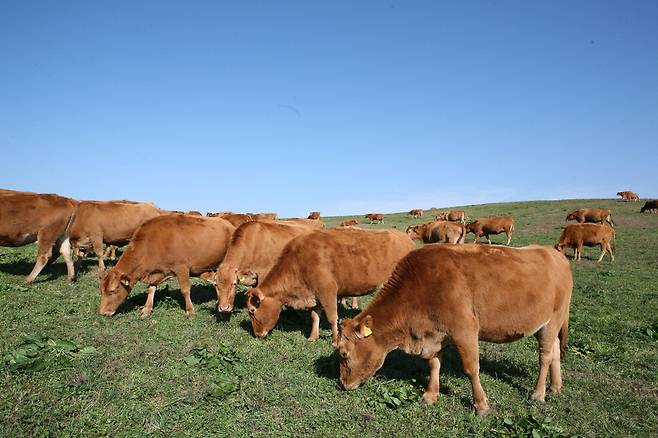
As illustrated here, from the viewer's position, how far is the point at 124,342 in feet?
27.6

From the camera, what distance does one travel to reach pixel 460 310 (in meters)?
6.27

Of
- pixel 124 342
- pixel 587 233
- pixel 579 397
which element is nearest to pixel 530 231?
pixel 587 233

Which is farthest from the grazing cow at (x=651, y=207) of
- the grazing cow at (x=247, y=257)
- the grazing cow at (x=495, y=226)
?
the grazing cow at (x=247, y=257)

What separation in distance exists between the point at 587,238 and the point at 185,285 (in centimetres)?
2366

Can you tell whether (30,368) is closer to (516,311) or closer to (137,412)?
(137,412)

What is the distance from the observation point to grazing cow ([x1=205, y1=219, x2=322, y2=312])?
10.7 meters

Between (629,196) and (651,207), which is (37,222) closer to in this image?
(651,207)

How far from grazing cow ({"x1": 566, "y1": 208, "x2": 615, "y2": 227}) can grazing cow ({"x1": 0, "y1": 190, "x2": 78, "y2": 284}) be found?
43660 millimetres

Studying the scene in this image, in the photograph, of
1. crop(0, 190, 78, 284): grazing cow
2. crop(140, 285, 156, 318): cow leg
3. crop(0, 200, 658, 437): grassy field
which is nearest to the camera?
crop(0, 200, 658, 437): grassy field

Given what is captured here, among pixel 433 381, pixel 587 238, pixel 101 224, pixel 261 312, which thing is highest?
pixel 101 224

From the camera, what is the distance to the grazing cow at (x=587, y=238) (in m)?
25.1

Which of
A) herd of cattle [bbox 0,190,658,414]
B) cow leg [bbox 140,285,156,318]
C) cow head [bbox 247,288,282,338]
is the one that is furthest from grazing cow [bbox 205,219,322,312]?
cow leg [bbox 140,285,156,318]

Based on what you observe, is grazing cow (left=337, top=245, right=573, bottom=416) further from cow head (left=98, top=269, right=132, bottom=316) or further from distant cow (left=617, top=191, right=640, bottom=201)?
distant cow (left=617, top=191, right=640, bottom=201)

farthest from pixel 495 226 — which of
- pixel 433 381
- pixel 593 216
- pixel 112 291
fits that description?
pixel 112 291
